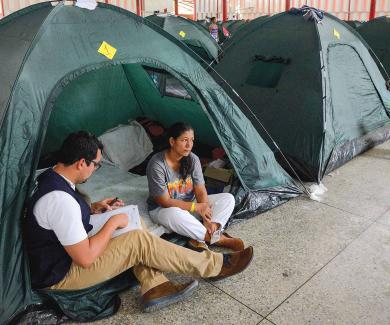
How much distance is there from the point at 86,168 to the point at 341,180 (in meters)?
2.76

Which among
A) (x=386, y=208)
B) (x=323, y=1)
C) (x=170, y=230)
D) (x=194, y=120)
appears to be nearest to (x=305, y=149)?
(x=386, y=208)

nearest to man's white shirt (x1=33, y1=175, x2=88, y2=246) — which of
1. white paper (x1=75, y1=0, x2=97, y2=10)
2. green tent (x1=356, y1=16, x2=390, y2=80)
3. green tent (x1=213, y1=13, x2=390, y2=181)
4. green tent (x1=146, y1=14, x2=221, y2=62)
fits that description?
white paper (x1=75, y1=0, x2=97, y2=10)

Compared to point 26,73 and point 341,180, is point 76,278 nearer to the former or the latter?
point 26,73

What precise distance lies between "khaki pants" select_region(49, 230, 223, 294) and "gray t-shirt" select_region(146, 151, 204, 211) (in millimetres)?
533

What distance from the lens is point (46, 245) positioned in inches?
79.3

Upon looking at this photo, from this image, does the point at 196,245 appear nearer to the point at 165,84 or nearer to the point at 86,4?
the point at 86,4

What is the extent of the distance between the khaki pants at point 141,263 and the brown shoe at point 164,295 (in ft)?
0.10

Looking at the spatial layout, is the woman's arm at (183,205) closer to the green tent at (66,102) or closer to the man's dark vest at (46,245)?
the green tent at (66,102)

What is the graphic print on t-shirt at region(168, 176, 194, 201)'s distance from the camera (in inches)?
111

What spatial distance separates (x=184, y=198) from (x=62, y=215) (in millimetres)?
1177

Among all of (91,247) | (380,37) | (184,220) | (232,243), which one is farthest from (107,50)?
(380,37)

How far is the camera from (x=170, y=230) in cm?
275

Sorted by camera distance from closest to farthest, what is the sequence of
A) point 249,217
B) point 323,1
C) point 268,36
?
1. point 249,217
2. point 268,36
3. point 323,1

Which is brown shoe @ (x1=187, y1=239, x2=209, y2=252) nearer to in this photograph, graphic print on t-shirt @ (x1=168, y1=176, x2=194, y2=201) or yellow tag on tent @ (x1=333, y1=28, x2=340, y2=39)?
graphic print on t-shirt @ (x1=168, y1=176, x2=194, y2=201)
